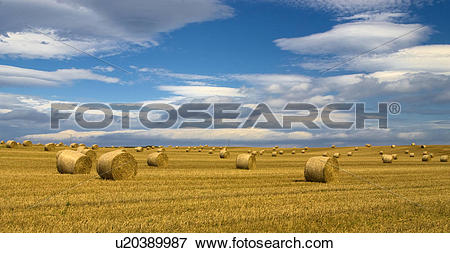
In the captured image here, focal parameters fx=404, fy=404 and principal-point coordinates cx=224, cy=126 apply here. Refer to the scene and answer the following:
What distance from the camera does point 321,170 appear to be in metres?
20.0

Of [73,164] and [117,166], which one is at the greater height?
[117,166]

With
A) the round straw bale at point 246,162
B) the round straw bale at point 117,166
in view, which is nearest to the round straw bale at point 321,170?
the round straw bale at point 117,166

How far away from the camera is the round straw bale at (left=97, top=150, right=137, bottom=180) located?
1945cm

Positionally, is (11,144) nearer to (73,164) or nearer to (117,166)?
(73,164)

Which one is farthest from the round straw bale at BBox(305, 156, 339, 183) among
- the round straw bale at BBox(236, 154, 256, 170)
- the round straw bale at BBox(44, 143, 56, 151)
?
the round straw bale at BBox(44, 143, 56, 151)

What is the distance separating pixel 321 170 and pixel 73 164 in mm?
13158

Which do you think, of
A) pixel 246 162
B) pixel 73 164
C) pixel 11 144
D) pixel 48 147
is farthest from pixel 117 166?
pixel 11 144

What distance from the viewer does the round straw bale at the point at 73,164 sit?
72.2 ft

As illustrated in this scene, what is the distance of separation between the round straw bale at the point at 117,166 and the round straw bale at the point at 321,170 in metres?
8.93

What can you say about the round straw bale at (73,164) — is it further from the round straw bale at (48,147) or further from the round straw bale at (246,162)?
the round straw bale at (48,147)
